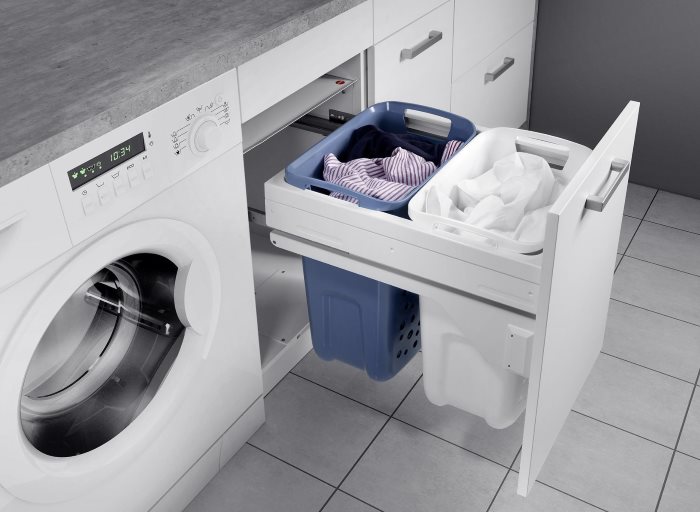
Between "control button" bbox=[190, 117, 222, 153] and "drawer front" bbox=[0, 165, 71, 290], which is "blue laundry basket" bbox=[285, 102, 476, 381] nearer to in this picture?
"control button" bbox=[190, 117, 222, 153]

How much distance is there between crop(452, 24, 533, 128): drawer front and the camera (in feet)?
8.25

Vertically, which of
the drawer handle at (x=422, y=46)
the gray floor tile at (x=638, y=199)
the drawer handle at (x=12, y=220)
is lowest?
the gray floor tile at (x=638, y=199)

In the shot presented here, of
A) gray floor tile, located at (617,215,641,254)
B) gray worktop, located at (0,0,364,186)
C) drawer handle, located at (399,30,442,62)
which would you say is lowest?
gray floor tile, located at (617,215,641,254)

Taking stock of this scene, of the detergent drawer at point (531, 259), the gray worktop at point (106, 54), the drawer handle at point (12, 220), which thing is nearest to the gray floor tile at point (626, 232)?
the detergent drawer at point (531, 259)

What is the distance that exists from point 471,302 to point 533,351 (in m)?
0.16

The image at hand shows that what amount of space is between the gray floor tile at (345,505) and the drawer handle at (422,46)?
1060mm

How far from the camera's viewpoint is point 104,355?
1571 millimetres

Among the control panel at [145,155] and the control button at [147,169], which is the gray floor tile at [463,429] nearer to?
the control panel at [145,155]

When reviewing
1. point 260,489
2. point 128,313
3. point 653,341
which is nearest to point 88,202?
point 128,313

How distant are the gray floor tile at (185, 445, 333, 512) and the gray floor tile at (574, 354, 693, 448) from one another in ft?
2.25

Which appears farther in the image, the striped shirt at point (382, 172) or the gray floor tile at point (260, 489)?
the gray floor tile at point (260, 489)

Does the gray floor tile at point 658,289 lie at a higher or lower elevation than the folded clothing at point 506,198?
lower

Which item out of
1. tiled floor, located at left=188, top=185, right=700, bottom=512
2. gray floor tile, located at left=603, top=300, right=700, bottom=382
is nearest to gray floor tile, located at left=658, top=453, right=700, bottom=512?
tiled floor, located at left=188, top=185, right=700, bottom=512

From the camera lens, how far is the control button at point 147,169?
1336 mm
